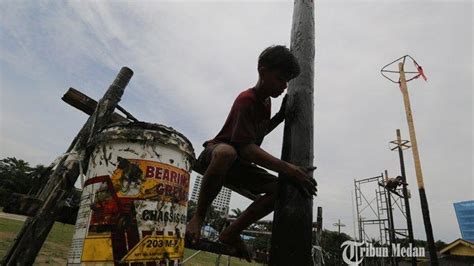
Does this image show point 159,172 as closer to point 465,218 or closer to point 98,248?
point 98,248

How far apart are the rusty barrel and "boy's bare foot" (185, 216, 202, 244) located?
0.50 meters

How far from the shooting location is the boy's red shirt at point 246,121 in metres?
2.08

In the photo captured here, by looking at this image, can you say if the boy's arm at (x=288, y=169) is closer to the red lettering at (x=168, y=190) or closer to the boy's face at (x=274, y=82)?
the boy's face at (x=274, y=82)

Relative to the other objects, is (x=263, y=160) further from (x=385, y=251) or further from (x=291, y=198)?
(x=385, y=251)

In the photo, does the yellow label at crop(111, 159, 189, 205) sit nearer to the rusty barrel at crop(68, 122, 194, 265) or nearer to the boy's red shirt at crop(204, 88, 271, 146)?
the rusty barrel at crop(68, 122, 194, 265)

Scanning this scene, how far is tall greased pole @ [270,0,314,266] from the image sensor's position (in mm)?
1713

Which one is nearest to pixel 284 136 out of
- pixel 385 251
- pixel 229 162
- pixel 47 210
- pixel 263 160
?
pixel 263 160

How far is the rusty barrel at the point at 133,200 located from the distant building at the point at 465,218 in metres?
25.4

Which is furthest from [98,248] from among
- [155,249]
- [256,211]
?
[256,211]

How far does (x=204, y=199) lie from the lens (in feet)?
7.45

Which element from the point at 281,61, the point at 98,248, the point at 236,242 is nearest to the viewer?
the point at 98,248

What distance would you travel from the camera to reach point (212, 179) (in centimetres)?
218

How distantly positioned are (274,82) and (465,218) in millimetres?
25965

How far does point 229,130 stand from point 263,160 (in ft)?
1.88
